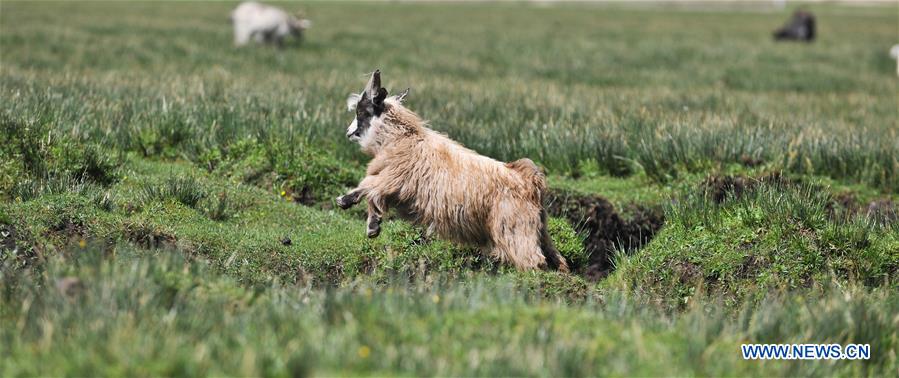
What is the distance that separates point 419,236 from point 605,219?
247 centimetres

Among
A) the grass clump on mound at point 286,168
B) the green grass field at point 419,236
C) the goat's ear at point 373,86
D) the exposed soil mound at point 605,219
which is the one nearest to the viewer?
the green grass field at point 419,236

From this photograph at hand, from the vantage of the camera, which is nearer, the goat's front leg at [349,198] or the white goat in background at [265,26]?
the goat's front leg at [349,198]

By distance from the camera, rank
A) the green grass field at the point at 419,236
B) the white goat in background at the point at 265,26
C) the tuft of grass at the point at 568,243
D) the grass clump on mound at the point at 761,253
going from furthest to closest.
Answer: the white goat in background at the point at 265,26
the tuft of grass at the point at 568,243
the grass clump on mound at the point at 761,253
the green grass field at the point at 419,236

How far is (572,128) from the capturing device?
12109 millimetres

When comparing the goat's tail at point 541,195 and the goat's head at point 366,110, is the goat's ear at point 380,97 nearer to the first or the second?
the goat's head at point 366,110

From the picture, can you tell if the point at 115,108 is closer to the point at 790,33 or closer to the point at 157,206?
the point at 157,206

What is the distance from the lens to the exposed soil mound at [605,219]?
32.3 feet

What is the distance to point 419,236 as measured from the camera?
8.52m

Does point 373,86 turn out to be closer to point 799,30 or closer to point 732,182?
point 732,182

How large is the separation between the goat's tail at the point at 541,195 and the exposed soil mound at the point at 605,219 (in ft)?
6.31

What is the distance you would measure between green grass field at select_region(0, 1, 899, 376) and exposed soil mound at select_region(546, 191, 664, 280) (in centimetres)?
3

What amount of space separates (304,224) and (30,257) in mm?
2558

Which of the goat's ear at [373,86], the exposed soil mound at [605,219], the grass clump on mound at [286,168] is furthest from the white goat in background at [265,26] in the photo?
the goat's ear at [373,86]

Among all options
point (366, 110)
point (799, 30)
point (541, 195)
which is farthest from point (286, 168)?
point (799, 30)
